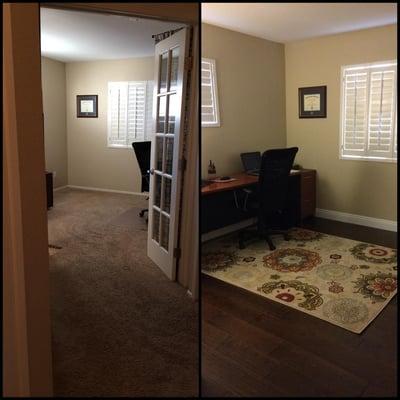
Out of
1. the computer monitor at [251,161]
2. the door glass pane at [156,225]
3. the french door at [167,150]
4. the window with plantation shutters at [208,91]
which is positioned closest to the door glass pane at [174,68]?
the french door at [167,150]

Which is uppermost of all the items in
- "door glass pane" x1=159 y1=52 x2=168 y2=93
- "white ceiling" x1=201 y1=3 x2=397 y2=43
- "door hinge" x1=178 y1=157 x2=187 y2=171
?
"white ceiling" x1=201 y1=3 x2=397 y2=43

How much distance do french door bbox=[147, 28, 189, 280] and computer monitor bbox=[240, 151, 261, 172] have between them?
1.11 ft

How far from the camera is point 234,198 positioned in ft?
5.48

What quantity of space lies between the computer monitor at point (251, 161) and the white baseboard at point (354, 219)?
0.35 meters

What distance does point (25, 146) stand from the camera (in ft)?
3.65

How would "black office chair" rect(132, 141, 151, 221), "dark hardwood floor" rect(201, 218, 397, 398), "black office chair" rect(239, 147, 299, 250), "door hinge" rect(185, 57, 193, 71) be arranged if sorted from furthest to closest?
"black office chair" rect(132, 141, 151, 221), "black office chair" rect(239, 147, 299, 250), "dark hardwood floor" rect(201, 218, 397, 398), "door hinge" rect(185, 57, 193, 71)

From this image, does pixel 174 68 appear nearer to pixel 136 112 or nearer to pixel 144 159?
pixel 144 159

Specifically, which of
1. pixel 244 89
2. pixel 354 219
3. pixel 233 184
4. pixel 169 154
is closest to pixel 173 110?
pixel 169 154

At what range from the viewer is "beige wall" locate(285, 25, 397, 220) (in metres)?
1.25

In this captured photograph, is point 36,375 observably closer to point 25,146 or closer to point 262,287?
point 25,146

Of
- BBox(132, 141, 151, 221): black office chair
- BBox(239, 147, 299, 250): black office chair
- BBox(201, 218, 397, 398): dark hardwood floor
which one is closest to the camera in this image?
BBox(201, 218, 397, 398): dark hardwood floor

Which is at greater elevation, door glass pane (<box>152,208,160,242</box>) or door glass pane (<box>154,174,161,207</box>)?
door glass pane (<box>154,174,161,207</box>)

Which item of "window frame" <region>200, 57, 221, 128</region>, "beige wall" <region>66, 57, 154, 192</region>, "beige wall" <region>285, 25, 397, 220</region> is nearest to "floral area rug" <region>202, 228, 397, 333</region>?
"beige wall" <region>285, 25, 397, 220</region>

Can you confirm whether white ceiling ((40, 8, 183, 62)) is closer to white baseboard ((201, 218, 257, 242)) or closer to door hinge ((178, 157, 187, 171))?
door hinge ((178, 157, 187, 171))
